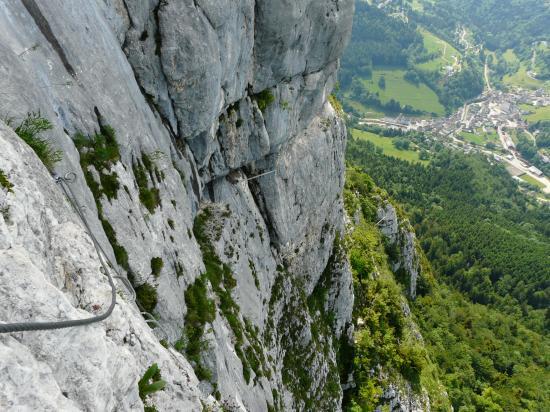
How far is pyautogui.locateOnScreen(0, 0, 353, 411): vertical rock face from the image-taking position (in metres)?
8.47

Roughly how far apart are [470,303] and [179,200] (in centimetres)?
10888

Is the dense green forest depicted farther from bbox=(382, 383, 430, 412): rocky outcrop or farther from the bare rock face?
the bare rock face

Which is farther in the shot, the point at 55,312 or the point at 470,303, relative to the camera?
the point at 470,303

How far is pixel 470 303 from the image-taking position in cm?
10850

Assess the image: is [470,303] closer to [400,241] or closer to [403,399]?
[400,241]

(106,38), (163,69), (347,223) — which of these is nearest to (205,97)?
(163,69)

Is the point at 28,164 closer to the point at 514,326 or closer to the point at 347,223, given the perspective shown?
the point at 347,223

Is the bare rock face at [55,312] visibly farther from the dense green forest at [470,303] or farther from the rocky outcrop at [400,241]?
the rocky outcrop at [400,241]

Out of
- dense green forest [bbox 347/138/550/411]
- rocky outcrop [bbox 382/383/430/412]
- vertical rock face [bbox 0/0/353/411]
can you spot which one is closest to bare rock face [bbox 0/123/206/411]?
vertical rock face [bbox 0/0/353/411]

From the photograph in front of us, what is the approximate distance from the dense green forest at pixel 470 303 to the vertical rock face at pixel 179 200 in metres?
17.7

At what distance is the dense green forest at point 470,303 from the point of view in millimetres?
61031

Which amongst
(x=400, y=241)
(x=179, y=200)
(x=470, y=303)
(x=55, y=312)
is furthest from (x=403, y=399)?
(x=470, y=303)

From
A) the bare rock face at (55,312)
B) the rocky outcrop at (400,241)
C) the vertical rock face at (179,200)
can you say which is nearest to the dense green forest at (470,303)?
the rocky outcrop at (400,241)

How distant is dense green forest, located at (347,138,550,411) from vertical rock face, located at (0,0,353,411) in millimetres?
17729
